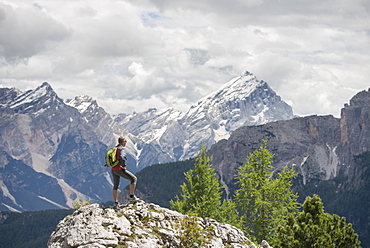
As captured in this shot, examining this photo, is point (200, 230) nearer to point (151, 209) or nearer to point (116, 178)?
point (151, 209)

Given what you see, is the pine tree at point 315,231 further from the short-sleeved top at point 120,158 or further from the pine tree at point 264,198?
the short-sleeved top at point 120,158

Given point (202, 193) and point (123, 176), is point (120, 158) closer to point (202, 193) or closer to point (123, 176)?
point (123, 176)

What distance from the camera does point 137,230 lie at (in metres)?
31.2

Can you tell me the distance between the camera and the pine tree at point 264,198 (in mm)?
51969

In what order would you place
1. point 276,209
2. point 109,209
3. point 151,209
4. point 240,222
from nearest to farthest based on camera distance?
point 109,209
point 151,209
point 276,209
point 240,222

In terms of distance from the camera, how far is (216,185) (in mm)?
61469

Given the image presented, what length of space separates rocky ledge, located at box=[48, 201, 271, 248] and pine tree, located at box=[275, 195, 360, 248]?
37.6 feet

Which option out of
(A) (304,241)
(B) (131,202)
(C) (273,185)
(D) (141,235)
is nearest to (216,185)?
(C) (273,185)

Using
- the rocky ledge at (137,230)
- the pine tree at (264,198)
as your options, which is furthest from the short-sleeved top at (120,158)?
the pine tree at (264,198)

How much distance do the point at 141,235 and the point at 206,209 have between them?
96.1 ft

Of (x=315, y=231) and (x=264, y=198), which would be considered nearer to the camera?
(x=315, y=231)

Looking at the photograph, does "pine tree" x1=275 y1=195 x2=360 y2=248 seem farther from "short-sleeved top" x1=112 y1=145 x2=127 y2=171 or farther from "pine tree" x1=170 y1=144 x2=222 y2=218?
"short-sleeved top" x1=112 y1=145 x2=127 y2=171

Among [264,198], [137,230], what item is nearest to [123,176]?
[137,230]

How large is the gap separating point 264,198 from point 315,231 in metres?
9.52
